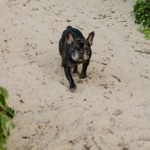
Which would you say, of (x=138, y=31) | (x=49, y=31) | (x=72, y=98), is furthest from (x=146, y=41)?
(x=72, y=98)

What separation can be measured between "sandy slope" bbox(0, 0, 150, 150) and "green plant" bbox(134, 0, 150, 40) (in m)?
0.23

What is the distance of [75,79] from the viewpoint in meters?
4.35

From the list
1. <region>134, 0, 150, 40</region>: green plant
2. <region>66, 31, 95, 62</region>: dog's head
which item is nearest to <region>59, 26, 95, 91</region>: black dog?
<region>66, 31, 95, 62</region>: dog's head

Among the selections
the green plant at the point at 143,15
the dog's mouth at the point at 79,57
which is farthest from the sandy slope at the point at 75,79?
the dog's mouth at the point at 79,57

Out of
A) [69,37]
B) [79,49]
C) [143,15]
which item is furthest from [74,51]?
[143,15]

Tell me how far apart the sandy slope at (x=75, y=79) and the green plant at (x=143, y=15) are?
226 mm

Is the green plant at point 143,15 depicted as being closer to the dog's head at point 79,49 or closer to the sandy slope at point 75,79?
the sandy slope at point 75,79

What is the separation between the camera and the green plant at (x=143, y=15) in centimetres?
644

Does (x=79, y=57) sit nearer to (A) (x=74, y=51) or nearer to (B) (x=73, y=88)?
(A) (x=74, y=51)

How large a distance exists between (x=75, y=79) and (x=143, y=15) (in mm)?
3883

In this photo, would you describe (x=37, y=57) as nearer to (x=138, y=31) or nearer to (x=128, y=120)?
(x=128, y=120)

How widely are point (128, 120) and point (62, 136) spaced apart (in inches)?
41.3

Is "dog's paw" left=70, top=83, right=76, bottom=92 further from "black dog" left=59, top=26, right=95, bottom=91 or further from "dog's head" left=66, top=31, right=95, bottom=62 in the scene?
"dog's head" left=66, top=31, right=95, bottom=62

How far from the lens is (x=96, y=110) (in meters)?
3.29
